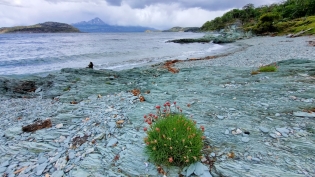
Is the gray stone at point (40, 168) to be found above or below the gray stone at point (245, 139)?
below

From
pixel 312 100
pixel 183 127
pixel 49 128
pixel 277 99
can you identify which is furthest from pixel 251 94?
pixel 49 128

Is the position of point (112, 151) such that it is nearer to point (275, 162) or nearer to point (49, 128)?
point (49, 128)

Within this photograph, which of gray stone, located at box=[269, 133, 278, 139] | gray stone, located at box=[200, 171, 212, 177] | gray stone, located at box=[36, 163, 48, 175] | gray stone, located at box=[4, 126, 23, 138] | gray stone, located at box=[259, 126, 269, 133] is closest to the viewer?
gray stone, located at box=[200, 171, 212, 177]

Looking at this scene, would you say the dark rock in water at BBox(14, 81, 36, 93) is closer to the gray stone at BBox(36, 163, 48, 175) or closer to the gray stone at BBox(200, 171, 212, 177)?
the gray stone at BBox(36, 163, 48, 175)

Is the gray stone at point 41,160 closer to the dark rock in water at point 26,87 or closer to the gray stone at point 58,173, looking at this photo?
the gray stone at point 58,173

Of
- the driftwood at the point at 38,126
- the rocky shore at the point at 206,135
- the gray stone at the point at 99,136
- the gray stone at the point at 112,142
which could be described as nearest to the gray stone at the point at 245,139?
the rocky shore at the point at 206,135

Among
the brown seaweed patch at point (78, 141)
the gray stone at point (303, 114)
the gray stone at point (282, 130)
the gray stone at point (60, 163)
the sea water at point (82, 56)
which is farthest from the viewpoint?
the sea water at point (82, 56)

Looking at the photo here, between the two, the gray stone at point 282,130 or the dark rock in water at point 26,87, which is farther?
the dark rock in water at point 26,87

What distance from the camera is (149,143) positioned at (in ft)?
14.7

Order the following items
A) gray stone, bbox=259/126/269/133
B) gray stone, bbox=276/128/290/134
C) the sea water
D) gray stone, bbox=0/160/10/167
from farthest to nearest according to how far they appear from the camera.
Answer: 1. the sea water
2. gray stone, bbox=259/126/269/133
3. gray stone, bbox=276/128/290/134
4. gray stone, bbox=0/160/10/167

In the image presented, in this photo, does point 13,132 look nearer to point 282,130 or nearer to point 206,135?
point 206,135

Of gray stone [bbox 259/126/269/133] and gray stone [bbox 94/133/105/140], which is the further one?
gray stone [bbox 94/133/105/140]

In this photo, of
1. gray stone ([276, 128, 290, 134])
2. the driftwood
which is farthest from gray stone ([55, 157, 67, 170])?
gray stone ([276, 128, 290, 134])

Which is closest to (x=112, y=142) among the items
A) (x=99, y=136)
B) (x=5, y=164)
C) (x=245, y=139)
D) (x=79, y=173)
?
(x=99, y=136)
